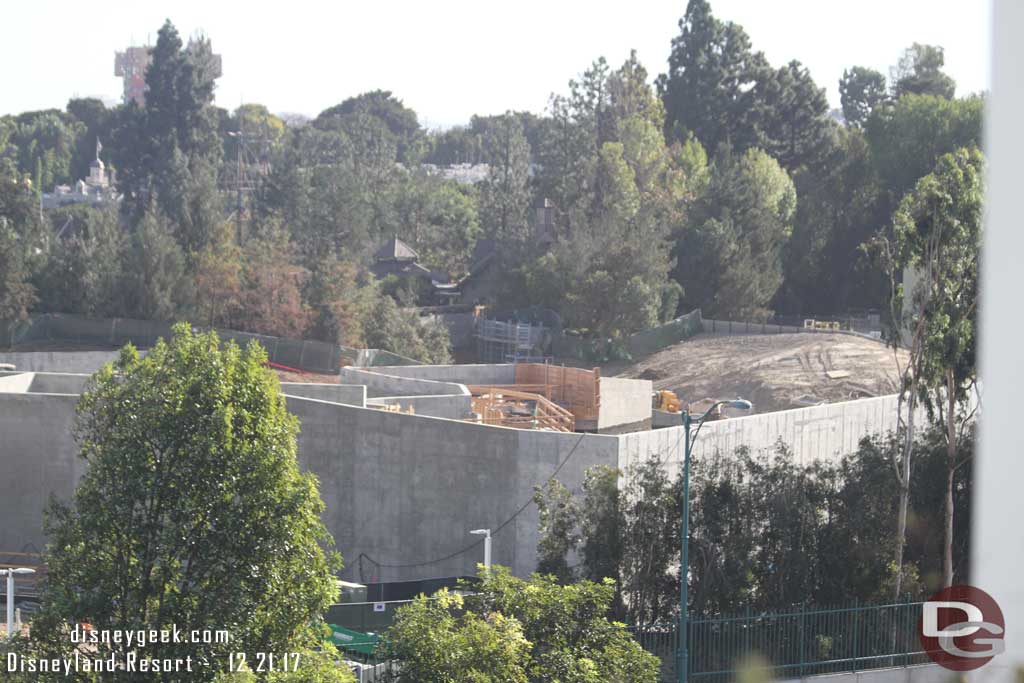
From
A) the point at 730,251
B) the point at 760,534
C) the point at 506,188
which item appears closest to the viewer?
the point at 760,534

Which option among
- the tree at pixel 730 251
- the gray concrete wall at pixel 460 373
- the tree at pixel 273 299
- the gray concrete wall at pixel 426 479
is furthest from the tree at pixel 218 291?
the gray concrete wall at pixel 426 479

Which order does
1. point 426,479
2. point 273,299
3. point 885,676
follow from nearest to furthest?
point 885,676 < point 426,479 < point 273,299

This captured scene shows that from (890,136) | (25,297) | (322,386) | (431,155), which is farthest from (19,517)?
(431,155)

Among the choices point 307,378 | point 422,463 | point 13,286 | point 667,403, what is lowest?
point 422,463

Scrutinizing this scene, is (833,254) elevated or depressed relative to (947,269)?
elevated

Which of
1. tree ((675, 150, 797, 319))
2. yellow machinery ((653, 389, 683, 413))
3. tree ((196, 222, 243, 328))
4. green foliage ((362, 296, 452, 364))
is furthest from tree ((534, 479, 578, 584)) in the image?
tree ((675, 150, 797, 319))

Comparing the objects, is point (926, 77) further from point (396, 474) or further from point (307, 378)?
point (396, 474)

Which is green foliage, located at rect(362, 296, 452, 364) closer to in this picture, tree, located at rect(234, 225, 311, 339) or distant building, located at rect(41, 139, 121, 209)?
tree, located at rect(234, 225, 311, 339)

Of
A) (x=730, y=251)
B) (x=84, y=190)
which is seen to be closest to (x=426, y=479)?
(x=730, y=251)

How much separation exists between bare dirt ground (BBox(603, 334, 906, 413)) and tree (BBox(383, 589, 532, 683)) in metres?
33.3

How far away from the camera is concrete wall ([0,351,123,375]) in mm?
48562

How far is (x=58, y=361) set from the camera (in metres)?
49.1

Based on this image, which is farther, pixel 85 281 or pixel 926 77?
pixel 926 77

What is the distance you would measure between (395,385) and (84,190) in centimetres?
10886
